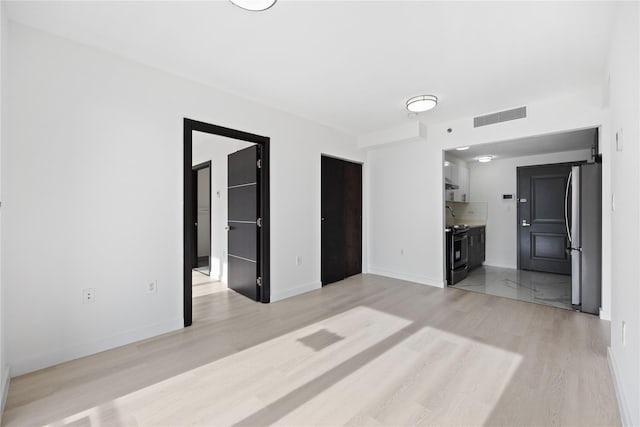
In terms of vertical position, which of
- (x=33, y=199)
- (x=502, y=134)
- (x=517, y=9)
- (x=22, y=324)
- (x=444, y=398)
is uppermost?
(x=517, y=9)

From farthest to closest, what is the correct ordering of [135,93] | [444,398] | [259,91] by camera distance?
[259,91], [135,93], [444,398]

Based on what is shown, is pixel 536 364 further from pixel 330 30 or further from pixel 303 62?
pixel 303 62

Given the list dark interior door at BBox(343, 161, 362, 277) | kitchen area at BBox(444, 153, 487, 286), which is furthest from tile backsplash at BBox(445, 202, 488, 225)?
dark interior door at BBox(343, 161, 362, 277)

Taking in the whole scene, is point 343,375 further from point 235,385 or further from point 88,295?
point 88,295

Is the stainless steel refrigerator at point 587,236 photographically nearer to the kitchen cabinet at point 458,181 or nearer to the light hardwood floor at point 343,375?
the light hardwood floor at point 343,375

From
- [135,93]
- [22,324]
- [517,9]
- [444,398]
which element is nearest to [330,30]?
[517,9]

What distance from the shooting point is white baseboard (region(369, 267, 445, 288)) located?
4383mm

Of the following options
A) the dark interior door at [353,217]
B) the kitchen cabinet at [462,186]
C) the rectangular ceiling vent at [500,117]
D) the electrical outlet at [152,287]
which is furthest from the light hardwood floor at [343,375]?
the kitchen cabinet at [462,186]

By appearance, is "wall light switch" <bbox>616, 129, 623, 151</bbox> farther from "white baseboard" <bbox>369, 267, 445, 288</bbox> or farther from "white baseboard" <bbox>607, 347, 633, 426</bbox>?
"white baseboard" <bbox>369, 267, 445, 288</bbox>

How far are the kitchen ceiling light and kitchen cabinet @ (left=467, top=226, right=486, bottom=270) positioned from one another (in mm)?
4871

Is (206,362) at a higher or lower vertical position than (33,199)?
lower

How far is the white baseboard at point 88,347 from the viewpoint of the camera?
6.69ft

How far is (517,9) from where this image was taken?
1903mm

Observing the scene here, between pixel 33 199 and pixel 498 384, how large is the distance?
3559mm
